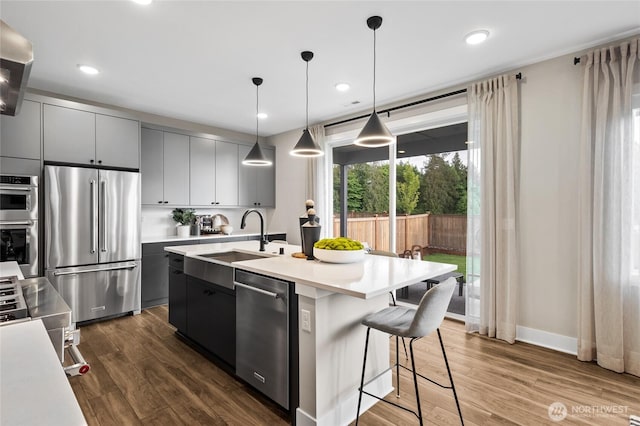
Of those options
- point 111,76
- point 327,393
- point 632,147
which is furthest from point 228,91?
point 632,147

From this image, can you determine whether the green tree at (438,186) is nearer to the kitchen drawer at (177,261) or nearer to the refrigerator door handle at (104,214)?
the kitchen drawer at (177,261)

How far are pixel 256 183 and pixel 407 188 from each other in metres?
2.68

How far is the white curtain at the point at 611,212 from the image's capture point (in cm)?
255

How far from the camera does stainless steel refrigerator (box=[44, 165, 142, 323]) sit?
11.2ft

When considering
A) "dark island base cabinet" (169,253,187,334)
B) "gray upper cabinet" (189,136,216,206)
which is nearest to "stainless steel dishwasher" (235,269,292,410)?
"dark island base cabinet" (169,253,187,334)

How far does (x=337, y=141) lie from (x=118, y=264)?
3323mm

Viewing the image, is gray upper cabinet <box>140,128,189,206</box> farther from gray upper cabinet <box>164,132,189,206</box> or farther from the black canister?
the black canister

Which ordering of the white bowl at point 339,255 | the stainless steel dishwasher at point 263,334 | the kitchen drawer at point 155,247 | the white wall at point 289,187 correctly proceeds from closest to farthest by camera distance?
the stainless steel dishwasher at point 263,334, the white bowl at point 339,255, the kitchen drawer at point 155,247, the white wall at point 289,187

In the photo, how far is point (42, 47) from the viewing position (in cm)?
274

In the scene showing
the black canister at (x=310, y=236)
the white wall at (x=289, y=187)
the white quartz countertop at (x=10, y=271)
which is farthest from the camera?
the white wall at (x=289, y=187)

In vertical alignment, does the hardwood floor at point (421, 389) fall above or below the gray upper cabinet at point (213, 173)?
below

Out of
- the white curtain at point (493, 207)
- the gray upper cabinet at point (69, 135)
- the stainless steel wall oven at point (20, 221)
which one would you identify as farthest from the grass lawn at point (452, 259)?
the stainless steel wall oven at point (20, 221)

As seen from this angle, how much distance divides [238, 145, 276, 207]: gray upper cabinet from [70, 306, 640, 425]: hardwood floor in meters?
2.87

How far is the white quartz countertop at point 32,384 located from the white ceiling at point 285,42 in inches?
87.1
